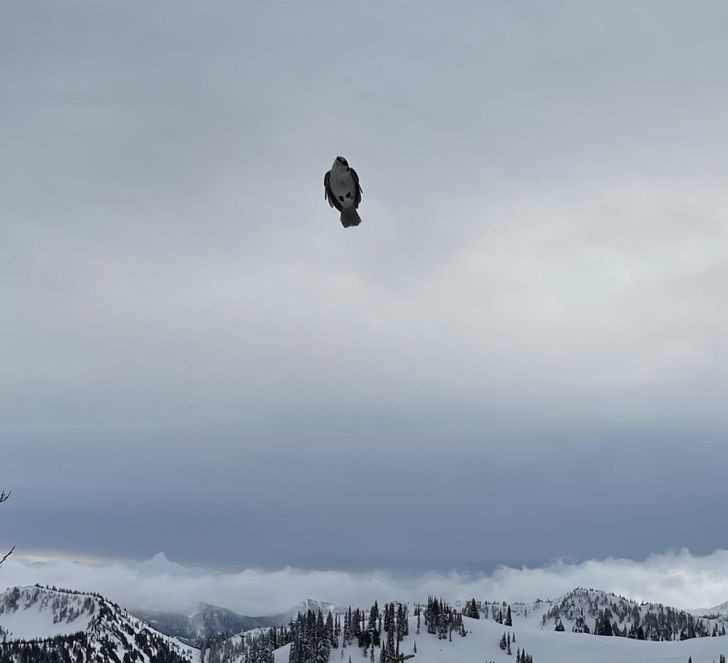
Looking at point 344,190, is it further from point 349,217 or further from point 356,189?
point 349,217

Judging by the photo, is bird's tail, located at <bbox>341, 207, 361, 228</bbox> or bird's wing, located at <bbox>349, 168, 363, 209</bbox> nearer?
bird's wing, located at <bbox>349, 168, 363, 209</bbox>

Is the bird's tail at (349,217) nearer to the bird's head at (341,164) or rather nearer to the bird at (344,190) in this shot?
the bird at (344,190)

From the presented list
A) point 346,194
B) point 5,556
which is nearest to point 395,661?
point 5,556

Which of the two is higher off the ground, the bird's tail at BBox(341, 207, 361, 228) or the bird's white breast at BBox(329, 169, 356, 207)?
the bird's white breast at BBox(329, 169, 356, 207)

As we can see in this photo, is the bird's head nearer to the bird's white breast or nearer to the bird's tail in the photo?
the bird's white breast

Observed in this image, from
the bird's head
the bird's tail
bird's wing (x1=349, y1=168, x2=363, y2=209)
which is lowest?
the bird's tail

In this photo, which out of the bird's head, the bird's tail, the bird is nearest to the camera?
the bird's head

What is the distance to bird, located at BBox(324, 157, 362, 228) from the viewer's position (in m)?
12.9

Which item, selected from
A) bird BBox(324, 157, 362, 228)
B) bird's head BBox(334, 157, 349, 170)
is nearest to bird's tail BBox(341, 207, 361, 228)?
bird BBox(324, 157, 362, 228)

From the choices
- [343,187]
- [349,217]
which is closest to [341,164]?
[343,187]

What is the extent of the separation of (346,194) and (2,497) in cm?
780

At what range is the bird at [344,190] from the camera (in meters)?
12.9

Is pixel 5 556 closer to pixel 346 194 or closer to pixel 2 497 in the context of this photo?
pixel 2 497

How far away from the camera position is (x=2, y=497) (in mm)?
12008
